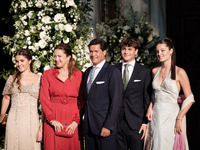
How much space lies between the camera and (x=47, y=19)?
4750 millimetres

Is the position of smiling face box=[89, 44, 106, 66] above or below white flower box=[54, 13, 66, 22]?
below

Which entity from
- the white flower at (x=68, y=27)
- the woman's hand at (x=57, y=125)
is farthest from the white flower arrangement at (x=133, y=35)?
the woman's hand at (x=57, y=125)

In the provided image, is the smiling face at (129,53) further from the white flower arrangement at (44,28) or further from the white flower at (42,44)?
the white flower at (42,44)

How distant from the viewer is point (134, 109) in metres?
3.61

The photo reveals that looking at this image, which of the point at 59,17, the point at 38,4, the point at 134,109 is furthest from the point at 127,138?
the point at 38,4

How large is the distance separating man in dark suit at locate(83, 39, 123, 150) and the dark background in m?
2.34

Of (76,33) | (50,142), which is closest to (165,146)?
(50,142)

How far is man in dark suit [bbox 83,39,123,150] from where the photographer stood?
3.36 metres

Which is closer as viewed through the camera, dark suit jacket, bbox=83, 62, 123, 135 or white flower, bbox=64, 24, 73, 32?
dark suit jacket, bbox=83, 62, 123, 135

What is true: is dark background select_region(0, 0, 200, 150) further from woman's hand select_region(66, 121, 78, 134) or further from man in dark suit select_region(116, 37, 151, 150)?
woman's hand select_region(66, 121, 78, 134)

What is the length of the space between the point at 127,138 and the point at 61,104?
0.91 metres

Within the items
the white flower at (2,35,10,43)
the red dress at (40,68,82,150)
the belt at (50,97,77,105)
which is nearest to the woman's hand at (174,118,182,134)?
the red dress at (40,68,82,150)

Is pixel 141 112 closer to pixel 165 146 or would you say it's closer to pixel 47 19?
pixel 165 146

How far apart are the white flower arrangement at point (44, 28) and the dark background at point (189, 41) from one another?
0.89 m
